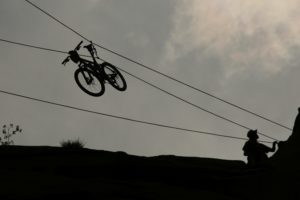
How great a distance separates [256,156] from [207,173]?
373 centimetres

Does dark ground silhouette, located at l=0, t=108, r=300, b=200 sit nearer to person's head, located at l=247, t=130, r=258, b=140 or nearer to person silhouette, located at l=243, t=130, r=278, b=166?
person silhouette, located at l=243, t=130, r=278, b=166

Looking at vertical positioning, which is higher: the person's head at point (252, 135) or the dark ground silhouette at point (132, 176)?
the person's head at point (252, 135)

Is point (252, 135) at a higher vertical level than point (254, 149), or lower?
higher

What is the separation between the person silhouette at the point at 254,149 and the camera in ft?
79.5

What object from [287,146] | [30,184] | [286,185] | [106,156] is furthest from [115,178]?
[287,146]

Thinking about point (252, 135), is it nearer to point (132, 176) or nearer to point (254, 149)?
point (254, 149)

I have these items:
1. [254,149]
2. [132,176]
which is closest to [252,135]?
[254,149]

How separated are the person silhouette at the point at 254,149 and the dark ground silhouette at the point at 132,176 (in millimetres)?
1962

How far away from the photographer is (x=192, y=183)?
803 inches

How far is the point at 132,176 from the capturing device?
20.3 m

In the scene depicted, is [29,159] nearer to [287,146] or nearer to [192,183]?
[192,183]

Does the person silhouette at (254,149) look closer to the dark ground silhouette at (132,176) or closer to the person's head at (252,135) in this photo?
the person's head at (252,135)

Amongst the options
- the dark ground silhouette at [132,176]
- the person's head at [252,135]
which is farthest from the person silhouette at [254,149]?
the dark ground silhouette at [132,176]

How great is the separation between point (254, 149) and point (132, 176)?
6.08 metres
